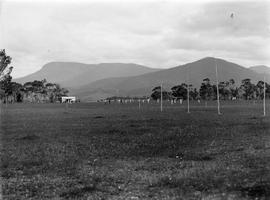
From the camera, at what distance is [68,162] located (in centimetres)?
2133

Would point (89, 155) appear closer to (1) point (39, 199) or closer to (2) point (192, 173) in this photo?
(2) point (192, 173)

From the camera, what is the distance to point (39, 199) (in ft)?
45.7

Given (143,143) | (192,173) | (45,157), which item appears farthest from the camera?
(143,143)

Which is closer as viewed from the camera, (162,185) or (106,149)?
(162,185)

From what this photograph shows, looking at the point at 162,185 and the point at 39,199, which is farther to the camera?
the point at 162,185

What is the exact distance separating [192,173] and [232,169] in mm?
1825

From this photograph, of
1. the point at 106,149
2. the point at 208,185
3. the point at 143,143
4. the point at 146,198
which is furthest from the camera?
the point at 143,143

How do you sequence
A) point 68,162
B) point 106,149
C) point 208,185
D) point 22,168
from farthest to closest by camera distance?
point 106,149 → point 68,162 → point 22,168 → point 208,185

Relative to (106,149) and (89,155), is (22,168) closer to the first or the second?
(89,155)

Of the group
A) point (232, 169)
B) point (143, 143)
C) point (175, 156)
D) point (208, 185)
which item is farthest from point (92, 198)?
point (143, 143)

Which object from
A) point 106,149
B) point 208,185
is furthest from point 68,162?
point 208,185

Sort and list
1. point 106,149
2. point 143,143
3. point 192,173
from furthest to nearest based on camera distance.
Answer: point 143,143
point 106,149
point 192,173

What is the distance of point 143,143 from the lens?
93.6 ft

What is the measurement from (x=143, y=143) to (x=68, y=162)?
320 inches
